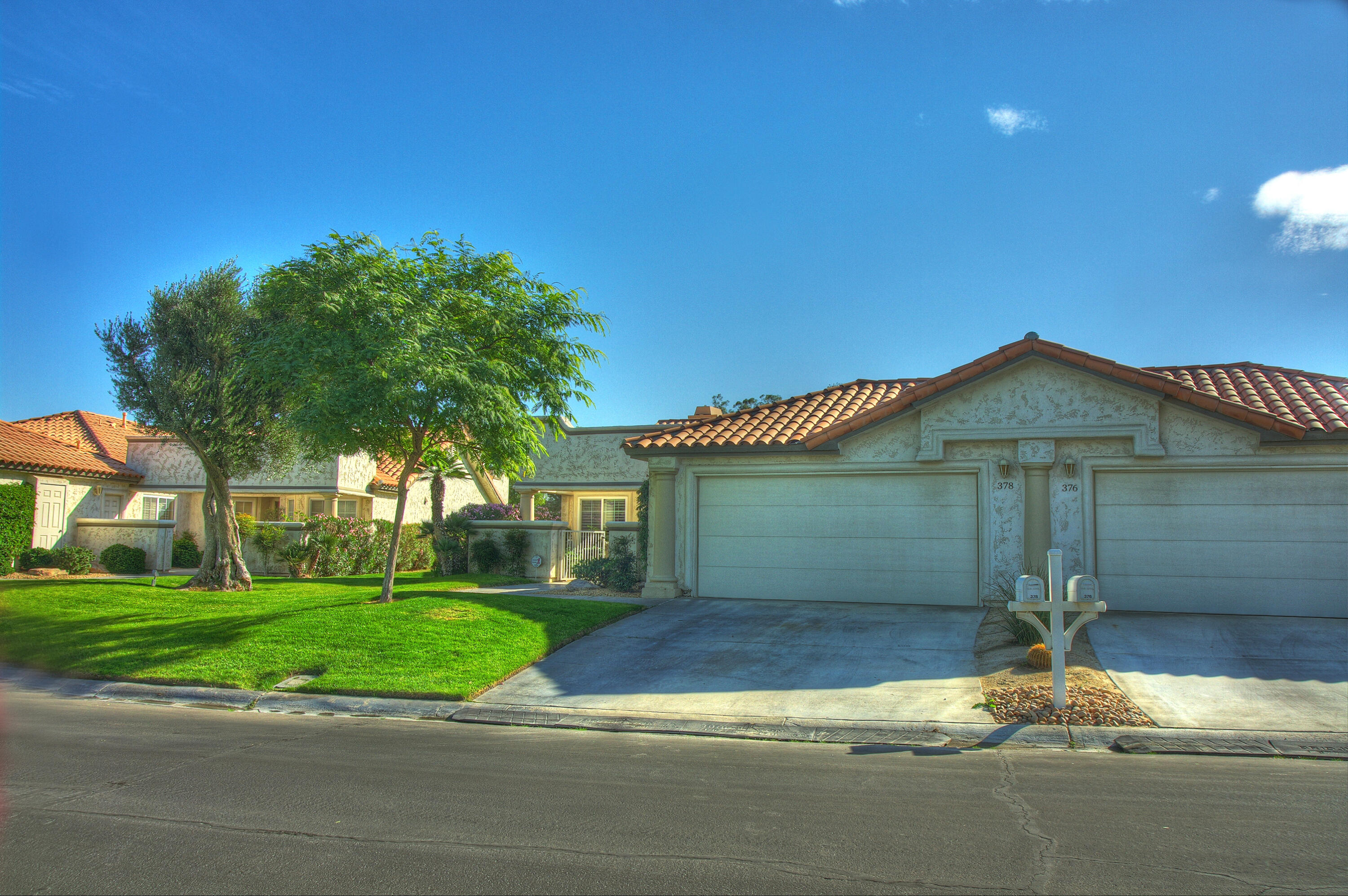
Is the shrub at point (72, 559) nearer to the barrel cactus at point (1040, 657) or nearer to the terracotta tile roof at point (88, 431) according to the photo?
the terracotta tile roof at point (88, 431)

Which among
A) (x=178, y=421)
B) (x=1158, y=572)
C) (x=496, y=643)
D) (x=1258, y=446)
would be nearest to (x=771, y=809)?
(x=496, y=643)

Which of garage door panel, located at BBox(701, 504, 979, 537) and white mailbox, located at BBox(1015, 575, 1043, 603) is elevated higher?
garage door panel, located at BBox(701, 504, 979, 537)

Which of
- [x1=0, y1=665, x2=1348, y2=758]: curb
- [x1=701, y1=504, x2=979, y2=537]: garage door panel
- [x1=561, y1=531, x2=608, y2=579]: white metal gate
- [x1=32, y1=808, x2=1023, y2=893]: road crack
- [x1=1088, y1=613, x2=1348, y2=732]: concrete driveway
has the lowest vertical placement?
[x1=0, y1=665, x2=1348, y2=758]: curb

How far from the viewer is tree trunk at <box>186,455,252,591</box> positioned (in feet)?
58.6

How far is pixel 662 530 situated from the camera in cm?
1577

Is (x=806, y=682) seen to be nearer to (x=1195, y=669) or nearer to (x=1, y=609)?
(x=1195, y=669)

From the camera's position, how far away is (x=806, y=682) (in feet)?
32.0

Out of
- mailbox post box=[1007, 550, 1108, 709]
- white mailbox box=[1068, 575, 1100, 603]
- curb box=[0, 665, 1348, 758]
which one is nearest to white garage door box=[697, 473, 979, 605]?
mailbox post box=[1007, 550, 1108, 709]

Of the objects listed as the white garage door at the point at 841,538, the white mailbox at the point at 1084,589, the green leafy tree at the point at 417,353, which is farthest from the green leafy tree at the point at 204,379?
the white mailbox at the point at 1084,589

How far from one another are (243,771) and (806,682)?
19.5 feet

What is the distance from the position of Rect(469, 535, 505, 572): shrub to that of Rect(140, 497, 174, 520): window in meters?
13.8

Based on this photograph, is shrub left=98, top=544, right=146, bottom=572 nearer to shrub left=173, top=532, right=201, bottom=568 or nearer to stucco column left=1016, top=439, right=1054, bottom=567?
shrub left=173, top=532, right=201, bottom=568

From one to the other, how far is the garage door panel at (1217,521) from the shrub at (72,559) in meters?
25.4

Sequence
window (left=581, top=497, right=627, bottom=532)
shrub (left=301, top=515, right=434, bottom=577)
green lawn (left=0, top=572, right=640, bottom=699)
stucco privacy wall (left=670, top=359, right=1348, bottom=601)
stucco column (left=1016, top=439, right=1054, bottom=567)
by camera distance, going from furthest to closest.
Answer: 1. window (left=581, top=497, right=627, bottom=532)
2. shrub (left=301, top=515, right=434, bottom=577)
3. stucco column (left=1016, top=439, right=1054, bottom=567)
4. stucco privacy wall (left=670, top=359, right=1348, bottom=601)
5. green lawn (left=0, top=572, right=640, bottom=699)
